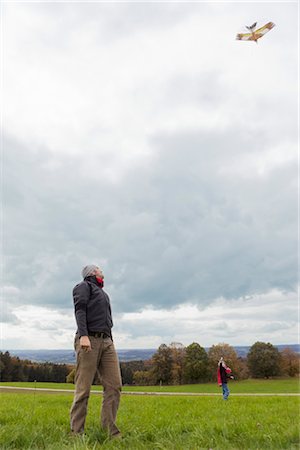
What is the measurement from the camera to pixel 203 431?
5773mm

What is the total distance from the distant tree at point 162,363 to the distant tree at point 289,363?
15574 millimetres

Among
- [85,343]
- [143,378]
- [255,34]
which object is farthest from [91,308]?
[143,378]

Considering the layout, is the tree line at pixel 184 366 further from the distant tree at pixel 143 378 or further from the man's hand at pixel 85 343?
the man's hand at pixel 85 343

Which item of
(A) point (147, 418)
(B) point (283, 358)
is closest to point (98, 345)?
(A) point (147, 418)

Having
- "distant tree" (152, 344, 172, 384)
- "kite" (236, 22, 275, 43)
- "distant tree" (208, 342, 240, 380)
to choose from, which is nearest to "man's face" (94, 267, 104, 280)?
"kite" (236, 22, 275, 43)

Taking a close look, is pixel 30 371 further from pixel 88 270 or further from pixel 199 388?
pixel 88 270

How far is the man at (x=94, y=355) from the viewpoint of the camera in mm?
6008

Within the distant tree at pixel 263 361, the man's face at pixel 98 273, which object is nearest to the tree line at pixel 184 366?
the distant tree at pixel 263 361

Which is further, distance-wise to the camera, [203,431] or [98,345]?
[98,345]

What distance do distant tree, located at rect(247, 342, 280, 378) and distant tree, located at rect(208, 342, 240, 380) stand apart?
3.79 m

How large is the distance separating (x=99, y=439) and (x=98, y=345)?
1.17 m

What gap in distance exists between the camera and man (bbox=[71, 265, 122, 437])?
6008 mm

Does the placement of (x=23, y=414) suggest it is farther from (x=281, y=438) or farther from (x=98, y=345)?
(x=281, y=438)

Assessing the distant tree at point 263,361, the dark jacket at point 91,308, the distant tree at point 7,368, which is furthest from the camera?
the distant tree at point 263,361
